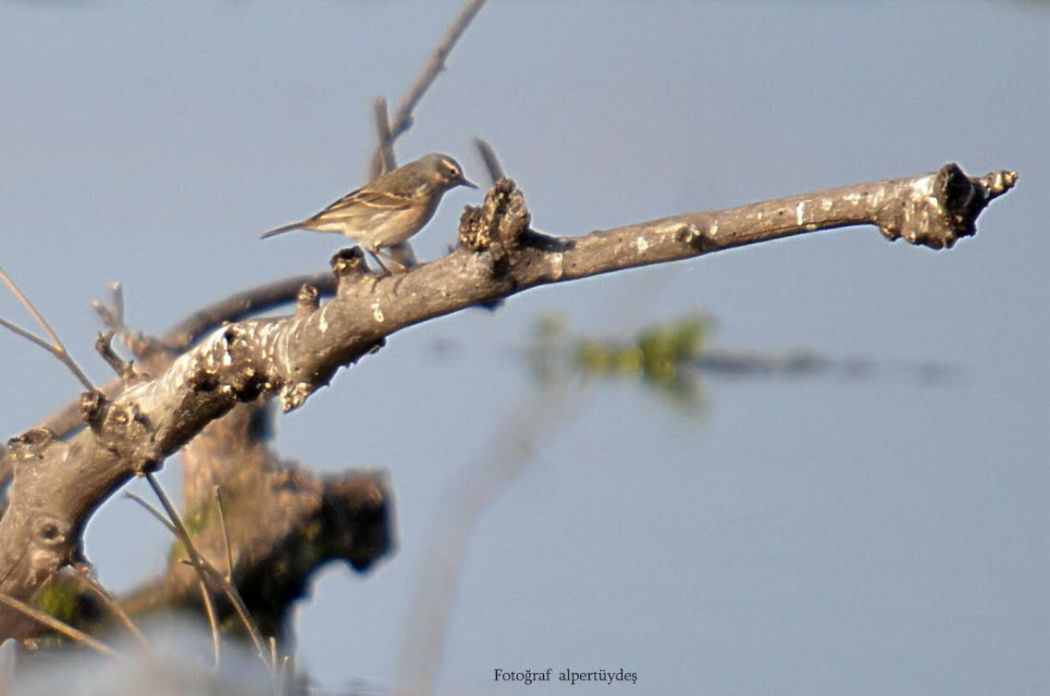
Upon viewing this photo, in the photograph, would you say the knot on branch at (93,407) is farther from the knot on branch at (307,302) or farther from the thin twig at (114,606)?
the knot on branch at (307,302)

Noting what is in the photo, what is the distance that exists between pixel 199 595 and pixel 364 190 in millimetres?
2946

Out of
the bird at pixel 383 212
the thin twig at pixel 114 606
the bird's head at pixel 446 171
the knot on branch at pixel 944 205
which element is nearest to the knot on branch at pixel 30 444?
the thin twig at pixel 114 606

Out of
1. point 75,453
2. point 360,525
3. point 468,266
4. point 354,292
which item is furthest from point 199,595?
point 468,266

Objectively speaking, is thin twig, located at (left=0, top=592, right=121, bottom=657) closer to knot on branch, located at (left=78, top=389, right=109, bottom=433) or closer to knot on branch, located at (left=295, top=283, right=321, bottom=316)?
knot on branch, located at (left=78, top=389, right=109, bottom=433)

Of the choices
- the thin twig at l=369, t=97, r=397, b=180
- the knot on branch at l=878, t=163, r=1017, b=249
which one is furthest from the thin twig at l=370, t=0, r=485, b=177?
the knot on branch at l=878, t=163, r=1017, b=249

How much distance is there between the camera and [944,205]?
2.91 metres

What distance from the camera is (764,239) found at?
3.17m

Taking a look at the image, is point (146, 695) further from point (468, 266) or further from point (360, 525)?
point (360, 525)

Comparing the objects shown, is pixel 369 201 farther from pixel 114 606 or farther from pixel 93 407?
pixel 114 606

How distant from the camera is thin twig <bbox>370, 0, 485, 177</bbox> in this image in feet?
22.6

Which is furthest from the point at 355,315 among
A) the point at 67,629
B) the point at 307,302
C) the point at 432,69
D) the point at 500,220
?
the point at 432,69

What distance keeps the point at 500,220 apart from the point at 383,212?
441cm

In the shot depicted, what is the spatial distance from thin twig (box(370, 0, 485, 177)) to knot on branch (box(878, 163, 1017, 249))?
423cm

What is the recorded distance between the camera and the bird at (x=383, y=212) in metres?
7.66
